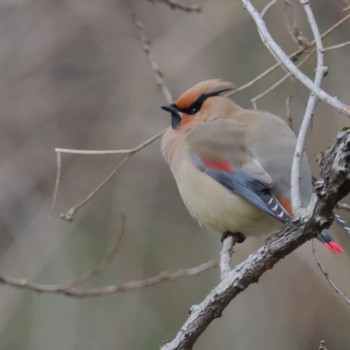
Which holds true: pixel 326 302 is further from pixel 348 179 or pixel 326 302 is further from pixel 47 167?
pixel 348 179

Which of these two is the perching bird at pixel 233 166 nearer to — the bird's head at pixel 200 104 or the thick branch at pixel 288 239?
the bird's head at pixel 200 104

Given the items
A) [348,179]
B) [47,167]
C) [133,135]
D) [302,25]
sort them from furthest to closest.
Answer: [47,167], [133,135], [302,25], [348,179]

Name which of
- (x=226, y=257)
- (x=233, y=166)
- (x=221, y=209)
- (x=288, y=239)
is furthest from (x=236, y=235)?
(x=288, y=239)

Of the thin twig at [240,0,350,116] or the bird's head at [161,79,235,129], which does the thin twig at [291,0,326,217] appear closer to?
the thin twig at [240,0,350,116]

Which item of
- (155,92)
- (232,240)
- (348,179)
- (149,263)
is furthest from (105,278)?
(348,179)

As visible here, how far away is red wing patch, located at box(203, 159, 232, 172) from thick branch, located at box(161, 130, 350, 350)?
58.0 inches

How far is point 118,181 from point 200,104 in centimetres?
258

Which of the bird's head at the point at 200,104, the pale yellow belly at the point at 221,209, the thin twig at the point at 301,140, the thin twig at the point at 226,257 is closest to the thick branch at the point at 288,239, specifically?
the thin twig at the point at 301,140

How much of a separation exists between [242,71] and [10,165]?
177 centimetres

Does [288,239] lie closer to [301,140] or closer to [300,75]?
[301,140]

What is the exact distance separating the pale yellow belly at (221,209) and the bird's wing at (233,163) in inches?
1.4

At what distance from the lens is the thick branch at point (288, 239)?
8.99ft

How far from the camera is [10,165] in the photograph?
7609 mm

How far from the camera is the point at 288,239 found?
307cm
